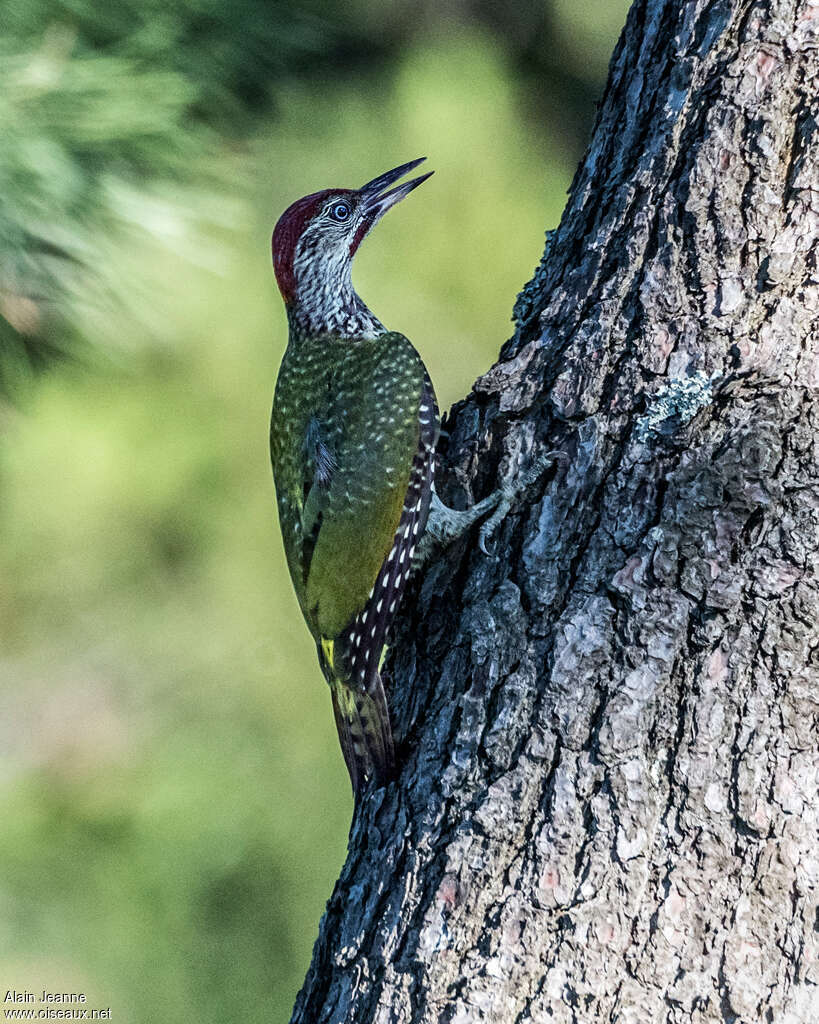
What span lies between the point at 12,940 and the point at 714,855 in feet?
9.72

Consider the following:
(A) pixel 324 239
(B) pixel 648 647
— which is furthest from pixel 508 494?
(A) pixel 324 239

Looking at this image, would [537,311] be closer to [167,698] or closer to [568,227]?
[568,227]

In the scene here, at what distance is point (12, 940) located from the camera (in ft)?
11.7

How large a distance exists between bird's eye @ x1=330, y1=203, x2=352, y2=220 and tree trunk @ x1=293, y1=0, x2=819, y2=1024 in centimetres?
123

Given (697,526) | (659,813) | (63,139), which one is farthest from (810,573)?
(63,139)

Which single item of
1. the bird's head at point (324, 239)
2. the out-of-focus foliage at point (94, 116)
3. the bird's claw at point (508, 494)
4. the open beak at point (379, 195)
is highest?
the out-of-focus foliage at point (94, 116)

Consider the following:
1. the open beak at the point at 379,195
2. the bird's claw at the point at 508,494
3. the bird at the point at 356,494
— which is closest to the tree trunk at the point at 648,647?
the bird's claw at the point at 508,494

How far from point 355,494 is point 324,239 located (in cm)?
101

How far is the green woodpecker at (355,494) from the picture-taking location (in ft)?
6.84

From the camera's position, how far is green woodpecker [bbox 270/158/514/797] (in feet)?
6.84

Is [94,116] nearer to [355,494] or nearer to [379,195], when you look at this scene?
[379,195]

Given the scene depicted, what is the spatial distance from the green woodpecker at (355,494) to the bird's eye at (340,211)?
106 mm

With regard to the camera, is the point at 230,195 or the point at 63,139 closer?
the point at 63,139

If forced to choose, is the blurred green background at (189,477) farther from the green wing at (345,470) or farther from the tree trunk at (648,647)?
the tree trunk at (648,647)
